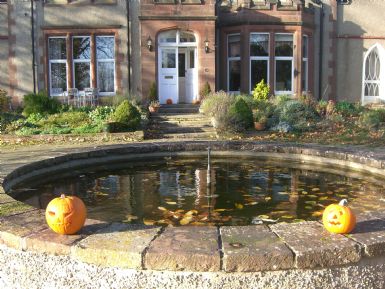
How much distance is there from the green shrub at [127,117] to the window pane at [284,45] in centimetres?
886

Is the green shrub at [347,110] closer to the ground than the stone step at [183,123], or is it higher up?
higher up

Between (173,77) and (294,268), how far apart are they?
17.5 metres

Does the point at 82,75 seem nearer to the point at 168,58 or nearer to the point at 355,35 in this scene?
the point at 168,58

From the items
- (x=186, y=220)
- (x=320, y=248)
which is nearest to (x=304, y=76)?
(x=186, y=220)

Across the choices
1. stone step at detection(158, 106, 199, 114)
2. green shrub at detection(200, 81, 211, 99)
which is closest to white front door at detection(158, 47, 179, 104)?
green shrub at detection(200, 81, 211, 99)

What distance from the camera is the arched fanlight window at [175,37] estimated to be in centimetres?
1970

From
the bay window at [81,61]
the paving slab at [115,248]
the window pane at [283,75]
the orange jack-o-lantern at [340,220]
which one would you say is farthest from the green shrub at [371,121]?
the paving slab at [115,248]

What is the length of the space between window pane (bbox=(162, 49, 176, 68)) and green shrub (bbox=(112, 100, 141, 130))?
20.4ft

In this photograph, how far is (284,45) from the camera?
810 inches

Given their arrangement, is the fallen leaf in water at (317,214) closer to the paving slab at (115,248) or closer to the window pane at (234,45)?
the paving slab at (115,248)

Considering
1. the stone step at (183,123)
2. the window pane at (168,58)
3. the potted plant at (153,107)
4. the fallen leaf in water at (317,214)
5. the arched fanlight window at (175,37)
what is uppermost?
the arched fanlight window at (175,37)

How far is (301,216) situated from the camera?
4.95m

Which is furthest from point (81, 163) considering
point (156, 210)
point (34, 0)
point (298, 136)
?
point (34, 0)

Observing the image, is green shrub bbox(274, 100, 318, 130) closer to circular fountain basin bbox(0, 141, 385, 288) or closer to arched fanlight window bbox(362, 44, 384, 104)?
arched fanlight window bbox(362, 44, 384, 104)
